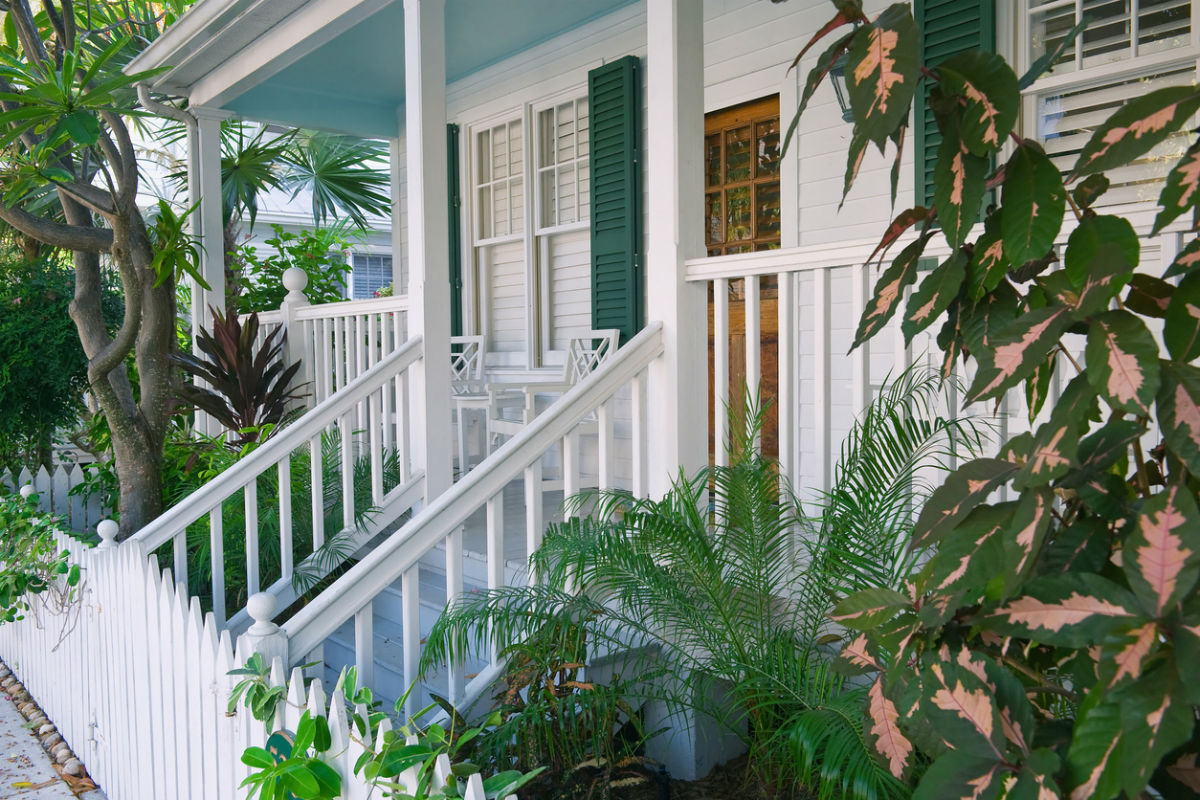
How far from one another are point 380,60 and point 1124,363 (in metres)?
5.96

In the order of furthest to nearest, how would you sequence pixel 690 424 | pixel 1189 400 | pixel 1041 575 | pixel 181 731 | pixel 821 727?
pixel 690 424 < pixel 181 731 < pixel 821 727 < pixel 1041 575 < pixel 1189 400

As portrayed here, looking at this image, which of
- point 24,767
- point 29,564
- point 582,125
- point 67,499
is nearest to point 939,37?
point 582,125

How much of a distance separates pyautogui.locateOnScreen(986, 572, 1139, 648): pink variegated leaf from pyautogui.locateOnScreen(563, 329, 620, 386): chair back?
4422mm

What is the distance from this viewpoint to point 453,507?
2617 millimetres

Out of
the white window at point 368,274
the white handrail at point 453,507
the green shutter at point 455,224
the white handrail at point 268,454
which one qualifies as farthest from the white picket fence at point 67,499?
the white window at point 368,274

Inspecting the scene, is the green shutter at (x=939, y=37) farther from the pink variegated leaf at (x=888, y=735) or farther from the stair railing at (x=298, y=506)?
the pink variegated leaf at (x=888, y=735)

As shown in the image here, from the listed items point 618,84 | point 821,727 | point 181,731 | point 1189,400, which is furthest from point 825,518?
point 618,84

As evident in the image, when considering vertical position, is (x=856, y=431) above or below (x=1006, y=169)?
below

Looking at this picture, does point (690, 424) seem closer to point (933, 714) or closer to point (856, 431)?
point (856, 431)

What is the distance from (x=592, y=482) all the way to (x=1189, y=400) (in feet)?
14.6

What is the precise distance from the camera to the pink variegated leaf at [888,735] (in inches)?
47.9

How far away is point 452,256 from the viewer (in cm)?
702

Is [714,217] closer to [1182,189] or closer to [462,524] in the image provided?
[462,524]

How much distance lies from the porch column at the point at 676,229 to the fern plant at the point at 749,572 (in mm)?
375
